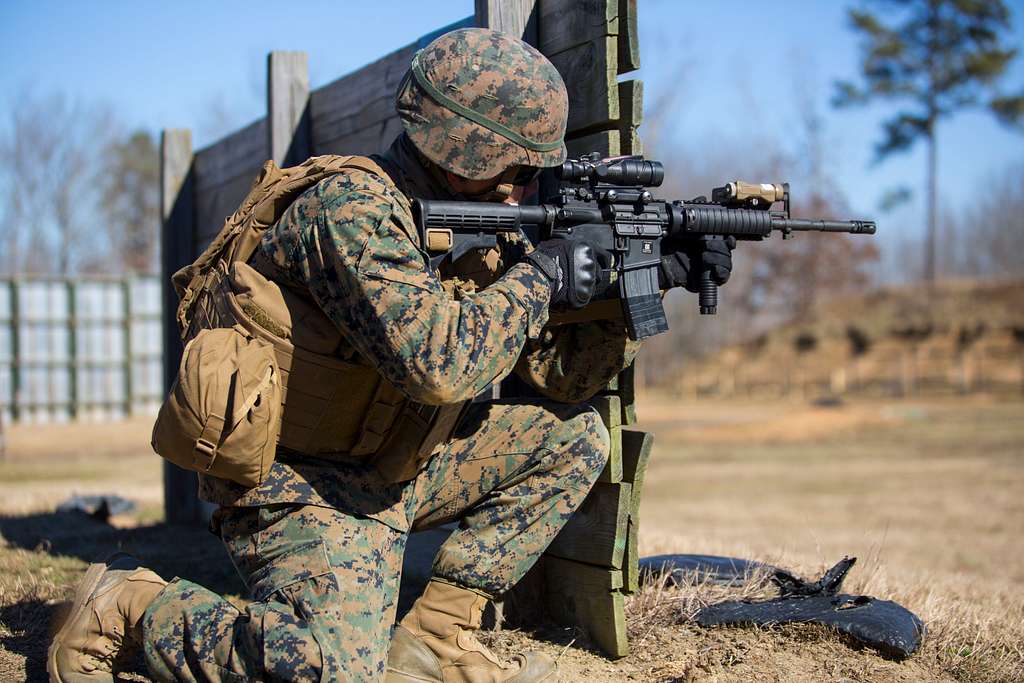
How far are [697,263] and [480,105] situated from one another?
1.02 metres

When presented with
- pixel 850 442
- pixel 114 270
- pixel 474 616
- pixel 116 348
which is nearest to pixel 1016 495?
pixel 850 442

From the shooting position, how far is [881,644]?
10.5 ft

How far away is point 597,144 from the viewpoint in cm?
343

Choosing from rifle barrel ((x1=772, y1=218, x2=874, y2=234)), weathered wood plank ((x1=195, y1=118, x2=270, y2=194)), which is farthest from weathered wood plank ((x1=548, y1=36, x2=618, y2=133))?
weathered wood plank ((x1=195, y1=118, x2=270, y2=194))

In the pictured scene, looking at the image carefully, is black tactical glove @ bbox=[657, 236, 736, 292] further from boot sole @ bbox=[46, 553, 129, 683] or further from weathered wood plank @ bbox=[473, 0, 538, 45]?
boot sole @ bbox=[46, 553, 129, 683]

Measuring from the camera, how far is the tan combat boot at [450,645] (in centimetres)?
287

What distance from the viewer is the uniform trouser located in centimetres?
257

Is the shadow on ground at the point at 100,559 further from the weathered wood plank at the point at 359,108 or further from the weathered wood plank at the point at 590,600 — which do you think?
the weathered wood plank at the point at 359,108

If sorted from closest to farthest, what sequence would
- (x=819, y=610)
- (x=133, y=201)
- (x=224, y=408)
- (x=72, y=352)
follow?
(x=224, y=408), (x=819, y=610), (x=72, y=352), (x=133, y=201)

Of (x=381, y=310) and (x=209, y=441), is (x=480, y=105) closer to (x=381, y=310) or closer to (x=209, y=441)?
(x=381, y=310)

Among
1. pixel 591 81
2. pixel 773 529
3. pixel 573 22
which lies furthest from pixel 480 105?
pixel 773 529

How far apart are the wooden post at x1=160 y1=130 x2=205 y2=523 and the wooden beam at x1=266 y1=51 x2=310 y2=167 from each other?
47.3 inches

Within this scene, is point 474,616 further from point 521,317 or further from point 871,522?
point 871,522

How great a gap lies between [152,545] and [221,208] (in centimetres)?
197
